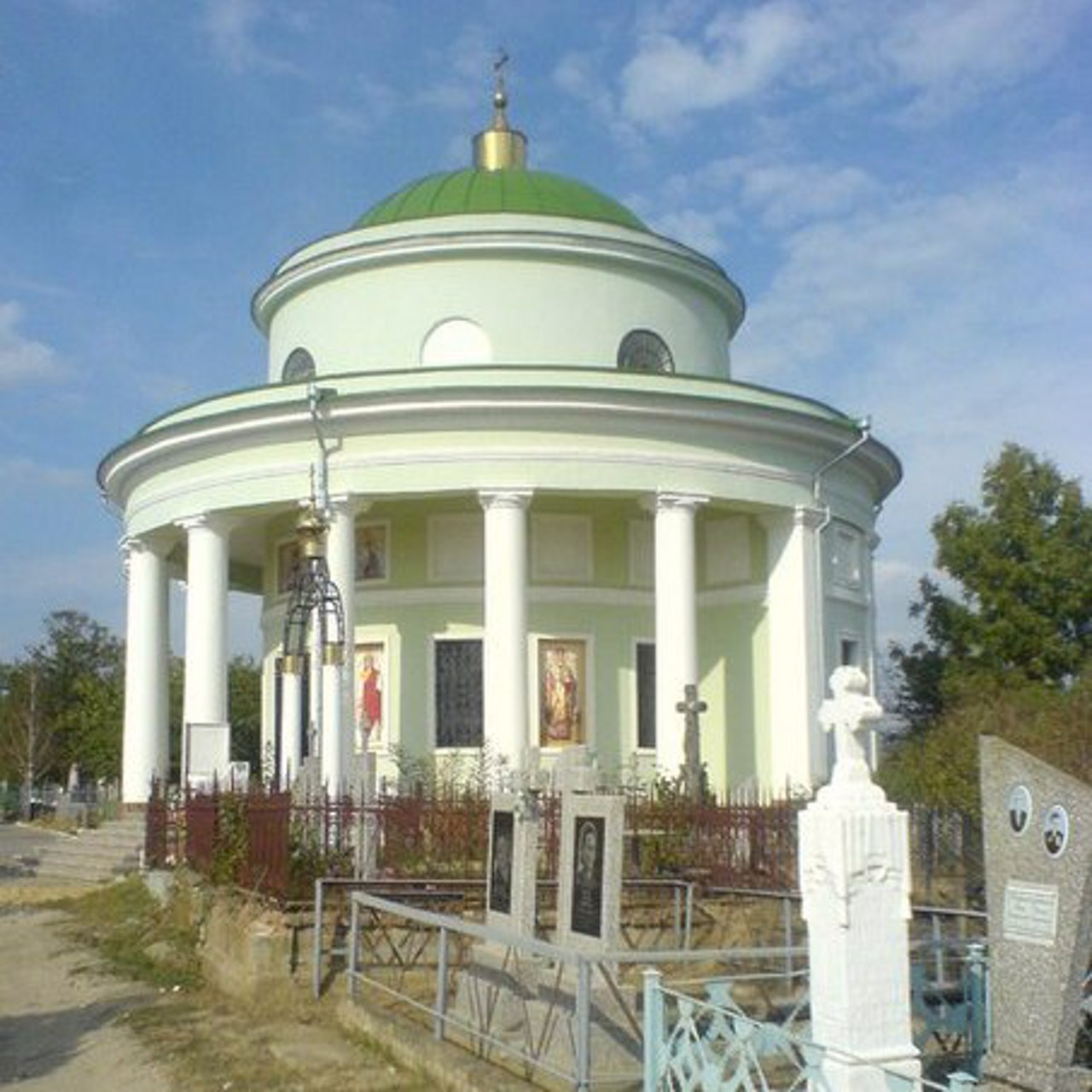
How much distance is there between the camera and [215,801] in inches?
643

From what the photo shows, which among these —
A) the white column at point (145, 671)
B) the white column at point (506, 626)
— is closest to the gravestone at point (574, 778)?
the white column at point (506, 626)

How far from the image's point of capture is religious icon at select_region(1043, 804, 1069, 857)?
7.84 meters

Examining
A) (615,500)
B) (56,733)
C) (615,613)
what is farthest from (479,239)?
(56,733)

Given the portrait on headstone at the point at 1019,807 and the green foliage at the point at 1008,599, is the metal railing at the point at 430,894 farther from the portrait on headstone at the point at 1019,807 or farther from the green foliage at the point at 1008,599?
the green foliage at the point at 1008,599

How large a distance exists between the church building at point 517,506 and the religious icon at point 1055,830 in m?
13.3

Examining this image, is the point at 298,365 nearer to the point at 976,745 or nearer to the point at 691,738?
the point at 691,738

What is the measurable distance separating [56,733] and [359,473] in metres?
47.2

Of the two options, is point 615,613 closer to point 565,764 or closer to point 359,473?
point 359,473

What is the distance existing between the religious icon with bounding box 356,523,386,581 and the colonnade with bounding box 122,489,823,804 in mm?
1562

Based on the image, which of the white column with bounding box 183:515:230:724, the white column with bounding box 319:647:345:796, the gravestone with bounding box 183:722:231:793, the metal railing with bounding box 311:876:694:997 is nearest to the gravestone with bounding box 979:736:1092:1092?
the metal railing with bounding box 311:876:694:997

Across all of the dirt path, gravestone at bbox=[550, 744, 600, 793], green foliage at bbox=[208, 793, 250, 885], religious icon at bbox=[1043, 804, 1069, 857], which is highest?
gravestone at bbox=[550, 744, 600, 793]

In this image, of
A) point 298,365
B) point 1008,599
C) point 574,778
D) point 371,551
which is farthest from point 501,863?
point 1008,599

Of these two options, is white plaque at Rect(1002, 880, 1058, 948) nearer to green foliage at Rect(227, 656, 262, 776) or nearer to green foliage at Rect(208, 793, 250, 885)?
green foliage at Rect(208, 793, 250, 885)

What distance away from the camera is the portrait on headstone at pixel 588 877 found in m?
10.2
